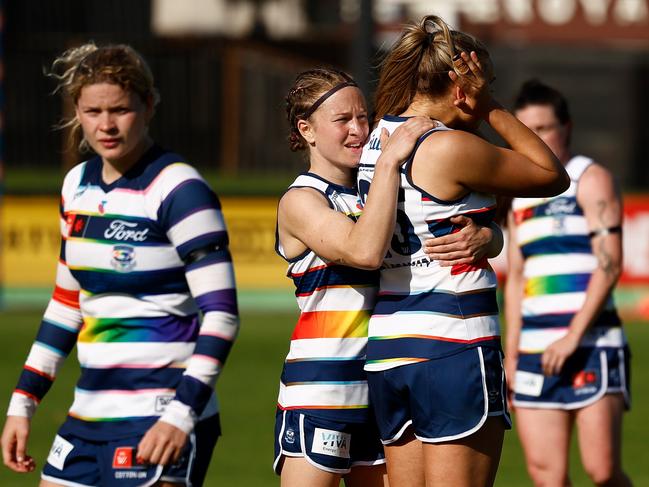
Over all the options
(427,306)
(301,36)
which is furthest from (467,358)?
(301,36)

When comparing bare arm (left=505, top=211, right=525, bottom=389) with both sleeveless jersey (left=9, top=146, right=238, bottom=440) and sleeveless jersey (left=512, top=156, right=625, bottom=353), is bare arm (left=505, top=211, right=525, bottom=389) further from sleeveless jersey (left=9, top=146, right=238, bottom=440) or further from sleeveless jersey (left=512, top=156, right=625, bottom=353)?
sleeveless jersey (left=9, top=146, right=238, bottom=440)

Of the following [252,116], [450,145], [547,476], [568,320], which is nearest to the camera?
[450,145]

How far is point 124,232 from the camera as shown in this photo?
13.0ft

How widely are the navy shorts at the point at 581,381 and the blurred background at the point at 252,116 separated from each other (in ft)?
5.02

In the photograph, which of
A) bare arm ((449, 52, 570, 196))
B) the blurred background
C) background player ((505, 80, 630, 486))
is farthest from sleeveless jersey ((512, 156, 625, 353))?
bare arm ((449, 52, 570, 196))

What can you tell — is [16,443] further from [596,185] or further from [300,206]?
[596,185]

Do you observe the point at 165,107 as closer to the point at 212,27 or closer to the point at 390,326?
the point at 212,27

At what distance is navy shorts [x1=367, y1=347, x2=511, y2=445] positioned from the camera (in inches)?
139

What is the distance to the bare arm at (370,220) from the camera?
11.5 ft

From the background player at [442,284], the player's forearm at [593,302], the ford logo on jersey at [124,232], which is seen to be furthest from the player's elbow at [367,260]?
the player's forearm at [593,302]

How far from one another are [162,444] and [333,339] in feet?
1.95

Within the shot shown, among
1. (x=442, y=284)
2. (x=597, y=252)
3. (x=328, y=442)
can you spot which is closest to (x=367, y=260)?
(x=442, y=284)

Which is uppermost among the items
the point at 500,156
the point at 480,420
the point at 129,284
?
the point at 500,156

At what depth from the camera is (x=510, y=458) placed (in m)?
8.05
